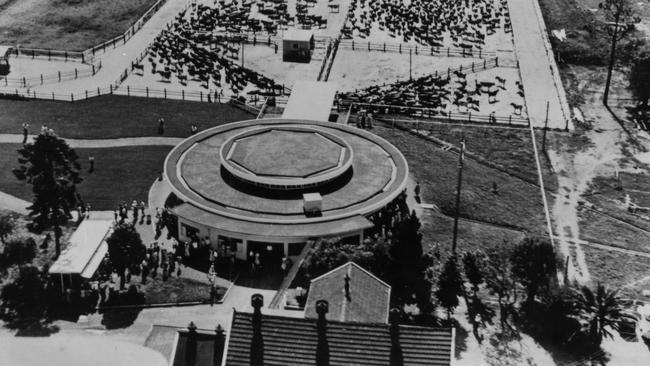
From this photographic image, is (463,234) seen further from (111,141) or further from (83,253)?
(111,141)

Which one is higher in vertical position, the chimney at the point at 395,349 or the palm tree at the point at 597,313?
the chimney at the point at 395,349

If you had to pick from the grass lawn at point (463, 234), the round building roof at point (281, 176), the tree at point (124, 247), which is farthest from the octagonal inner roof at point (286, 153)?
the tree at point (124, 247)

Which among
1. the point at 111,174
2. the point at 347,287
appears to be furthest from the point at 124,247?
the point at 111,174

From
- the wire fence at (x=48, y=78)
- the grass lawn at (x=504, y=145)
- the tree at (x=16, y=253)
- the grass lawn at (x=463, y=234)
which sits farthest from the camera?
the wire fence at (x=48, y=78)

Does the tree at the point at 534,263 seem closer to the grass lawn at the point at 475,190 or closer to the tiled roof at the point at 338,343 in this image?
the grass lawn at the point at 475,190

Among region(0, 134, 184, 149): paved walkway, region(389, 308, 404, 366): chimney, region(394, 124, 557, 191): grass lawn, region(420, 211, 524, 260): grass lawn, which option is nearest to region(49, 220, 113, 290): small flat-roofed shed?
region(0, 134, 184, 149): paved walkway

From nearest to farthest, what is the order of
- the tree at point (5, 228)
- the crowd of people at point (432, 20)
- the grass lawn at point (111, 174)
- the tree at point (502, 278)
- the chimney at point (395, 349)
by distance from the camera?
the chimney at point (395, 349) < the tree at point (502, 278) < the tree at point (5, 228) < the grass lawn at point (111, 174) < the crowd of people at point (432, 20)

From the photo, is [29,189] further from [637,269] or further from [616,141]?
[616,141]
